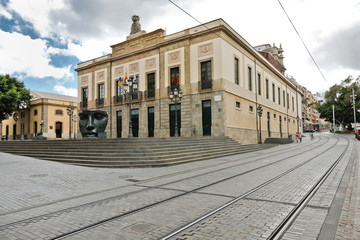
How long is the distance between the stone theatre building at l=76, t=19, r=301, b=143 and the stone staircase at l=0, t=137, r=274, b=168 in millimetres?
6260

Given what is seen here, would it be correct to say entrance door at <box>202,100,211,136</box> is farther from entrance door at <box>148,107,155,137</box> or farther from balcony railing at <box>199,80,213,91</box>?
entrance door at <box>148,107,155,137</box>

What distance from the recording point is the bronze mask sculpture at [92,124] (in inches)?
736

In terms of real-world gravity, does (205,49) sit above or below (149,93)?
above

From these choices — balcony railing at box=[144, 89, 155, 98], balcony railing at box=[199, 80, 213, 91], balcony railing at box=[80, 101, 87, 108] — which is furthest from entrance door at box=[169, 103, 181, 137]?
balcony railing at box=[80, 101, 87, 108]

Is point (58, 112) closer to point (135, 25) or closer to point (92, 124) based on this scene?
point (135, 25)

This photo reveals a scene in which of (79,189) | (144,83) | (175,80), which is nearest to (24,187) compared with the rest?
(79,189)

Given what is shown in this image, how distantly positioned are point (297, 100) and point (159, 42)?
35160 mm

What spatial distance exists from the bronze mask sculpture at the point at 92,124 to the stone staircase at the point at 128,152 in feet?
9.72

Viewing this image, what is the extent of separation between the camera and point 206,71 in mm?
23156

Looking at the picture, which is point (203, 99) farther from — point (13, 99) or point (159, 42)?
point (13, 99)

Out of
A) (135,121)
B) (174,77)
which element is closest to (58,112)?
(135,121)

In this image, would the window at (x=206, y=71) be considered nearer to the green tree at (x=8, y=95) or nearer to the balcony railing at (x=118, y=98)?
the balcony railing at (x=118, y=98)

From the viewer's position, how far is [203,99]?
903 inches

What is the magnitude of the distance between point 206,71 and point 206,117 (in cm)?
443
